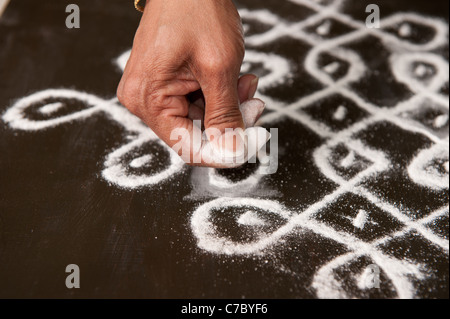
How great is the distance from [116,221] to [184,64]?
0.80 feet

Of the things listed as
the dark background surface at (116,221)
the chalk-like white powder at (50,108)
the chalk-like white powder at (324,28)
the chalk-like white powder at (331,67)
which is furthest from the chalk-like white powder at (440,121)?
the chalk-like white powder at (50,108)

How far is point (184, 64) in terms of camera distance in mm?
652

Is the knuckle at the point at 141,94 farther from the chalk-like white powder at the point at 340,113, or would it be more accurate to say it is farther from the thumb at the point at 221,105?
the chalk-like white powder at the point at 340,113

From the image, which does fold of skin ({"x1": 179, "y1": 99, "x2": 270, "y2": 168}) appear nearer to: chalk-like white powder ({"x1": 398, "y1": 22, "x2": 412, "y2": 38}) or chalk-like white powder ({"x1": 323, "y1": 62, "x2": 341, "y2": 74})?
chalk-like white powder ({"x1": 323, "y1": 62, "x2": 341, "y2": 74})

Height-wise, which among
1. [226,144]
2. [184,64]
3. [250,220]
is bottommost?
[250,220]

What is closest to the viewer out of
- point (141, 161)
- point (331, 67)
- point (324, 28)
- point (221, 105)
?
Result: point (221, 105)

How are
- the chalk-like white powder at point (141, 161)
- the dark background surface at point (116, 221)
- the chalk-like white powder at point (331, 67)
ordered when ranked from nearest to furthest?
the dark background surface at point (116, 221), the chalk-like white powder at point (141, 161), the chalk-like white powder at point (331, 67)

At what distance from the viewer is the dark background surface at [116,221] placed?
1.91 feet

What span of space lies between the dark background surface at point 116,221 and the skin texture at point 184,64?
0.12 metres

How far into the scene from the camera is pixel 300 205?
0.69 metres

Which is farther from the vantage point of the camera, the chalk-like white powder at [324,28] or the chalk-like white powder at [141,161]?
the chalk-like white powder at [324,28]

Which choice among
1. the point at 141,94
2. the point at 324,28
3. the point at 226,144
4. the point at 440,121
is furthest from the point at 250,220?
the point at 324,28

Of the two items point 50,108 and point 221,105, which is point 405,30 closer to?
point 221,105
